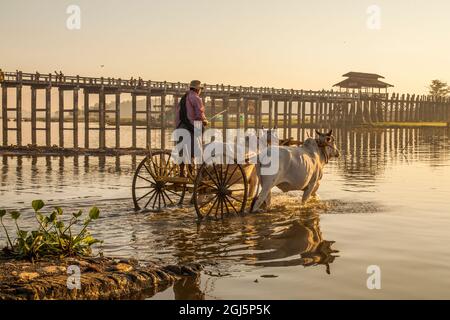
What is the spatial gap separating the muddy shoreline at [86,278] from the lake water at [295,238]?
0.26 m

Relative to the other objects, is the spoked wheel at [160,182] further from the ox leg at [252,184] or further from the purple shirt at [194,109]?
the ox leg at [252,184]

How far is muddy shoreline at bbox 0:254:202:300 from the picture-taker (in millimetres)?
6496

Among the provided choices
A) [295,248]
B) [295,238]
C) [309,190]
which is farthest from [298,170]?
[295,248]

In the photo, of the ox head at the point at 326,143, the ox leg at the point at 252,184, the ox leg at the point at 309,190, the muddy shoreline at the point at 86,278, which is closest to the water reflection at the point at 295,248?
the muddy shoreline at the point at 86,278

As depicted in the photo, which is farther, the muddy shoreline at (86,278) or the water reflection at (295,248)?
the water reflection at (295,248)

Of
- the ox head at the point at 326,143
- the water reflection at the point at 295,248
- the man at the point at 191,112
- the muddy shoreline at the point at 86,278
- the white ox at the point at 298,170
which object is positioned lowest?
the water reflection at the point at 295,248

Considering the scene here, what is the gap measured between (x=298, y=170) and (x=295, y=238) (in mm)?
2879

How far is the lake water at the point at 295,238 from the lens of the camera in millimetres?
7262

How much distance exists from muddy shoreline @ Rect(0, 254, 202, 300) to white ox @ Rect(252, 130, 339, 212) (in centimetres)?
474

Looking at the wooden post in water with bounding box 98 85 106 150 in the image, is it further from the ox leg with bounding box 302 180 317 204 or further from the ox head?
the ox leg with bounding box 302 180 317 204

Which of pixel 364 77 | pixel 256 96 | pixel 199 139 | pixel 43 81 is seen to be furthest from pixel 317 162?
pixel 364 77

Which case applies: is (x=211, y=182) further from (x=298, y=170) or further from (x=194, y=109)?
(x=298, y=170)

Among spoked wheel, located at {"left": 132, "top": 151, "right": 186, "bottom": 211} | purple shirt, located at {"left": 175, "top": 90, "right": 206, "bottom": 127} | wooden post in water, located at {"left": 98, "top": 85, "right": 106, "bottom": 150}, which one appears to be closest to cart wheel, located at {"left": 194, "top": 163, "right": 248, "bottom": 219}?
spoked wheel, located at {"left": 132, "top": 151, "right": 186, "bottom": 211}

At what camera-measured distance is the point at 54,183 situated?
734 inches
